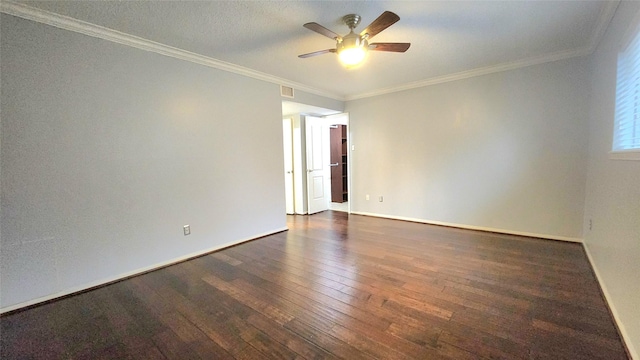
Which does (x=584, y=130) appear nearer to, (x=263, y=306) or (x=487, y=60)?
(x=487, y=60)

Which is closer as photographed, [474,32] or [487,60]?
[474,32]

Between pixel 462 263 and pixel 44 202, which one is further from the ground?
pixel 44 202

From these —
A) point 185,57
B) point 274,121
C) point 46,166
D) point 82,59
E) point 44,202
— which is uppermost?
point 185,57

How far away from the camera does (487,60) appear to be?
11.4ft

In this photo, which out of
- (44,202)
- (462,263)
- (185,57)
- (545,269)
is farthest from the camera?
(185,57)

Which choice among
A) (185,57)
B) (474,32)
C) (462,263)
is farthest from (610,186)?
(185,57)

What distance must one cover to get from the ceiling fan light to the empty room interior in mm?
18

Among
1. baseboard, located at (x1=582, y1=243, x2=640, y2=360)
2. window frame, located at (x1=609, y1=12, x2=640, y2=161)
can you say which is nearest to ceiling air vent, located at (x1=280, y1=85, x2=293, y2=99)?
window frame, located at (x1=609, y1=12, x2=640, y2=161)

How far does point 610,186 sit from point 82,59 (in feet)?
15.3

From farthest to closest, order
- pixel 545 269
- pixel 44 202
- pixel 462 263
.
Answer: pixel 462 263 < pixel 545 269 < pixel 44 202

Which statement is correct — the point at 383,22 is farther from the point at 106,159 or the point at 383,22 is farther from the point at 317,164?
the point at 317,164

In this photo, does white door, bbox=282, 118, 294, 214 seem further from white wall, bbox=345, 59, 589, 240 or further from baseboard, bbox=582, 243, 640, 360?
baseboard, bbox=582, 243, 640, 360

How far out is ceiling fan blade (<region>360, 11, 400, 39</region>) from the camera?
1.89m

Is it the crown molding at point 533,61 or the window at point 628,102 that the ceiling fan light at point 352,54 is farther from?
the crown molding at point 533,61
